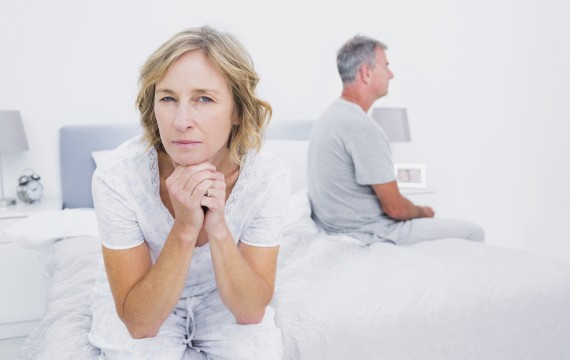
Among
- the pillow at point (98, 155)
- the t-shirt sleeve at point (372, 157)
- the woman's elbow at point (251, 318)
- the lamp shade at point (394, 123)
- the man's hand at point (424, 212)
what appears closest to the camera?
the woman's elbow at point (251, 318)

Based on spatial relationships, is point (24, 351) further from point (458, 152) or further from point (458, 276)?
point (458, 152)

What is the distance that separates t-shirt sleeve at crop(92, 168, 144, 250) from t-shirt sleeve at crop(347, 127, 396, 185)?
1.12 metres

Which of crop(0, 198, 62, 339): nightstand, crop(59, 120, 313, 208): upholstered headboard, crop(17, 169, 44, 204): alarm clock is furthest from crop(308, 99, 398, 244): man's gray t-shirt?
crop(17, 169, 44, 204): alarm clock

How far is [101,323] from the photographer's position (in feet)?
3.70

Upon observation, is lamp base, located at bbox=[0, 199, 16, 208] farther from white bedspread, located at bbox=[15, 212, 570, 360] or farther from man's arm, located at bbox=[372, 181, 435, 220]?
man's arm, located at bbox=[372, 181, 435, 220]

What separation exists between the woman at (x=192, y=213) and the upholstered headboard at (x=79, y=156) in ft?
4.92

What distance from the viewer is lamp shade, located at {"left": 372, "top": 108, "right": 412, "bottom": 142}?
316 cm

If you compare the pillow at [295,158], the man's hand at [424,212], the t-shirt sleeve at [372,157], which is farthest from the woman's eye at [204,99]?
the pillow at [295,158]

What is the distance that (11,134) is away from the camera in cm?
240

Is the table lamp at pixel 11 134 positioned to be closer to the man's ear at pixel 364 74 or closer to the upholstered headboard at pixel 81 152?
the upholstered headboard at pixel 81 152

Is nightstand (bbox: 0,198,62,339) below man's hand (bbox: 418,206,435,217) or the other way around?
below

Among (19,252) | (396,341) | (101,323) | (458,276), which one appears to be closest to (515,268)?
(458,276)

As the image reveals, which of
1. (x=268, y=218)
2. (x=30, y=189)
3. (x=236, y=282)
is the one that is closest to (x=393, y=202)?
(x=268, y=218)

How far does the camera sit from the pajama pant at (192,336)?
3.43 feet
